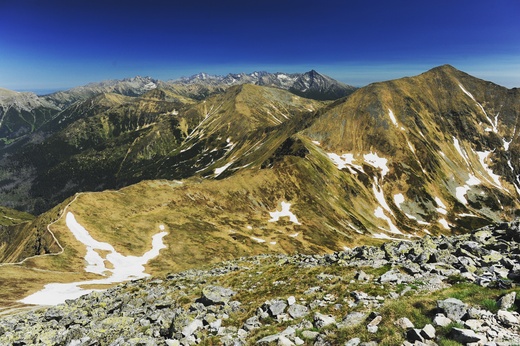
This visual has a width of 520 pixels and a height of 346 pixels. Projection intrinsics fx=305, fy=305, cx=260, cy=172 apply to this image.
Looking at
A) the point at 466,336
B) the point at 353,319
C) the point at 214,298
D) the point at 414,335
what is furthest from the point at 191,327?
the point at 466,336

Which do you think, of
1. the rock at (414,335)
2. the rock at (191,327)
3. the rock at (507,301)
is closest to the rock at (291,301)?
the rock at (191,327)

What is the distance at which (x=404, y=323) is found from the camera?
1538 cm

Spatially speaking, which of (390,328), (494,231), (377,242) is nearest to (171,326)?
(390,328)

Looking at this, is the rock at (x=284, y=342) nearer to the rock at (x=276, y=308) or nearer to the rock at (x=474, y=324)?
the rock at (x=276, y=308)

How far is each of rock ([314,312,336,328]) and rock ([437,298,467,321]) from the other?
19.7 ft

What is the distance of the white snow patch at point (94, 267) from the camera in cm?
5831

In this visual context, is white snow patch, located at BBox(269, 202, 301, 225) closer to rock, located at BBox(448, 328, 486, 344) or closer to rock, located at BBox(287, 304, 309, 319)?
rock, located at BBox(287, 304, 309, 319)

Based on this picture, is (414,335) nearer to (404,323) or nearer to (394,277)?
(404,323)

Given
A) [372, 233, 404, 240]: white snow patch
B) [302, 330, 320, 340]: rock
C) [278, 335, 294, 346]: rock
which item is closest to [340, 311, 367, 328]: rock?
[302, 330, 320, 340]: rock

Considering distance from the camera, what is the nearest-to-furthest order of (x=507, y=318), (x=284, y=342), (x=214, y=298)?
(x=507, y=318) < (x=284, y=342) < (x=214, y=298)

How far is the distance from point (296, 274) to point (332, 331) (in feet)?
56.6

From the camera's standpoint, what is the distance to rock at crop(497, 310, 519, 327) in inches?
535

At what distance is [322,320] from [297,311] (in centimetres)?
297

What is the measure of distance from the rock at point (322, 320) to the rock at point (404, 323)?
3.96 m
